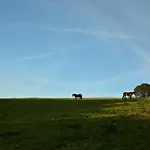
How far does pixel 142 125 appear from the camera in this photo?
43406 mm

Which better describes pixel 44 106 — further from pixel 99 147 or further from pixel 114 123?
pixel 99 147

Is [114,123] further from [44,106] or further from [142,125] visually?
[44,106]

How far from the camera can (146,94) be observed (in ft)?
474

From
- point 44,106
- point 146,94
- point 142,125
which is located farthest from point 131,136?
point 146,94

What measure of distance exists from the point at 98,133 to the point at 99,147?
546 centimetres

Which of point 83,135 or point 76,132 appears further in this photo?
point 76,132

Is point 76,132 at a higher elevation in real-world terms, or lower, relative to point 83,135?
higher

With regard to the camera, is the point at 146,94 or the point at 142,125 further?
the point at 146,94

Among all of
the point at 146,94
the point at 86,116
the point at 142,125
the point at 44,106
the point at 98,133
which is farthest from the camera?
the point at 146,94

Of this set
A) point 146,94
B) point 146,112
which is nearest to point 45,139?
point 146,112

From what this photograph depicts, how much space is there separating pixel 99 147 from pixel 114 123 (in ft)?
33.5

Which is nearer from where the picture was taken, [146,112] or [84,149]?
[84,149]

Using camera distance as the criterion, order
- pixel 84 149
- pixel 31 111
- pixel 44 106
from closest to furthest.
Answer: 1. pixel 84 149
2. pixel 31 111
3. pixel 44 106

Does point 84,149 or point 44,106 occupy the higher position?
point 44,106
